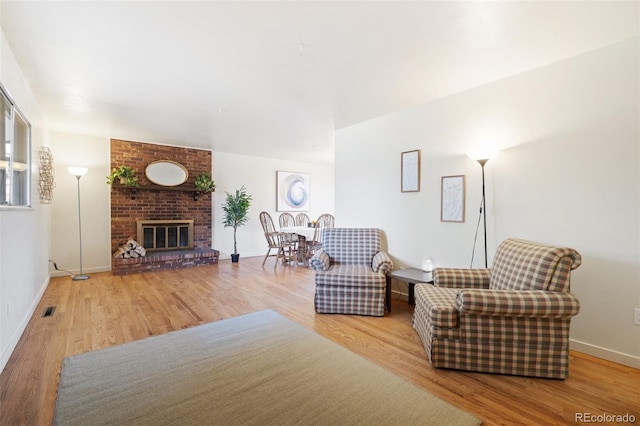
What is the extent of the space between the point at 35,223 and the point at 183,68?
103 inches

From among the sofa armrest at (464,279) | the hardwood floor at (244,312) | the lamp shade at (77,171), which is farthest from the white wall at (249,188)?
the sofa armrest at (464,279)

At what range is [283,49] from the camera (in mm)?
2307

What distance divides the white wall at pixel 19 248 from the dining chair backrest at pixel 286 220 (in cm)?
432

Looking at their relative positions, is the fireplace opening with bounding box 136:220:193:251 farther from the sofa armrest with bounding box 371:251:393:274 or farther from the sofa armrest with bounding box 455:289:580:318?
the sofa armrest with bounding box 455:289:580:318

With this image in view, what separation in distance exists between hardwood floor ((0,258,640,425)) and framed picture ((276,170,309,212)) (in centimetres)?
297

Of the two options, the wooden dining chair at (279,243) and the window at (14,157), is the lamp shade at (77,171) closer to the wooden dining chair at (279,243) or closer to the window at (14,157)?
the window at (14,157)

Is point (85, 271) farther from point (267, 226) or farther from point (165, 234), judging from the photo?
point (267, 226)

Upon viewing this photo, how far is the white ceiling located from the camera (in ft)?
6.12

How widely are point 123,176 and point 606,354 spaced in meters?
6.56

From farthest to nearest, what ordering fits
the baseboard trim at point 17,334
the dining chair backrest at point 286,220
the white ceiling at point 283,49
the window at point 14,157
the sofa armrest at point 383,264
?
the dining chair backrest at point 286,220 < the sofa armrest at point 383,264 < the window at point 14,157 < the baseboard trim at point 17,334 < the white ceiling at point 283,49

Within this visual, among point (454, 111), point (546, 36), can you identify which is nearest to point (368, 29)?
point (546, 36)

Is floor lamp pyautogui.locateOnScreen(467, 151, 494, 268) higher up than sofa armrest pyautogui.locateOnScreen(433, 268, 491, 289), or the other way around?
floor lamp pyautogui.locateOnScreen(467, 151, 494, 268)

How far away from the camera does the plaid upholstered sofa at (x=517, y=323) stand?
194 centimetres

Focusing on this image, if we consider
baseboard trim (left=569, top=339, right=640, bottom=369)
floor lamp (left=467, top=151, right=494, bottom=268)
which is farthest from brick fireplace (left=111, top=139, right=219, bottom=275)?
baseboard trim (left=569, top=339, right=640, bottom=369)
